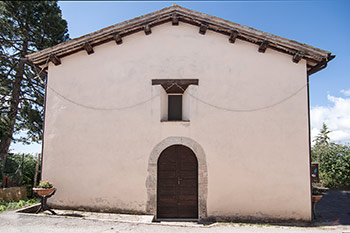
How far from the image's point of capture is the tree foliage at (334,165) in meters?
13.0

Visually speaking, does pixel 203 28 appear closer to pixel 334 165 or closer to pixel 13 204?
pixel 13 204

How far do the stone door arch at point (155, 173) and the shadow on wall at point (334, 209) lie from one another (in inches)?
125

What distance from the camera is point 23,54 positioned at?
12.2m

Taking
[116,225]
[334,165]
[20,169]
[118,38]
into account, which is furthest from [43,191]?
[334,165]

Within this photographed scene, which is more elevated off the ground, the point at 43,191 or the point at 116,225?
the point at 43,191

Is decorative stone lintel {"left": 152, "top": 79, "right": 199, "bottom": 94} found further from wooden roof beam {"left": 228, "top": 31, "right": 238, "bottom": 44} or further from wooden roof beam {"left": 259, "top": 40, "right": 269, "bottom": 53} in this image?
wooden roof beam {"left": 259, "top": 40, "right": 269, "bottom": 53}

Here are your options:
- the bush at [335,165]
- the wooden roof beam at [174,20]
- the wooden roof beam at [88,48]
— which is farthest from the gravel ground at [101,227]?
the bush at [335,165]

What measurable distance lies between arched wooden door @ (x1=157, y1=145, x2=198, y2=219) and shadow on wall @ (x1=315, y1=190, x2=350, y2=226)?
3.52m

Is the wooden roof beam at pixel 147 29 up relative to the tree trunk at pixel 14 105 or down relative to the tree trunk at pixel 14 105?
up

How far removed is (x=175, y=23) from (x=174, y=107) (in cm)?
263

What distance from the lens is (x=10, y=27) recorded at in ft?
38.4

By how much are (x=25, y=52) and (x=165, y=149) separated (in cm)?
938

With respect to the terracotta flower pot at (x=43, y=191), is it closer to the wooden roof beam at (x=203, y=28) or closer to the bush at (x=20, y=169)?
the bush at (x=20, y=169)

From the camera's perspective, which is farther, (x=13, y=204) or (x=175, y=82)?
(x=13, y=204)
